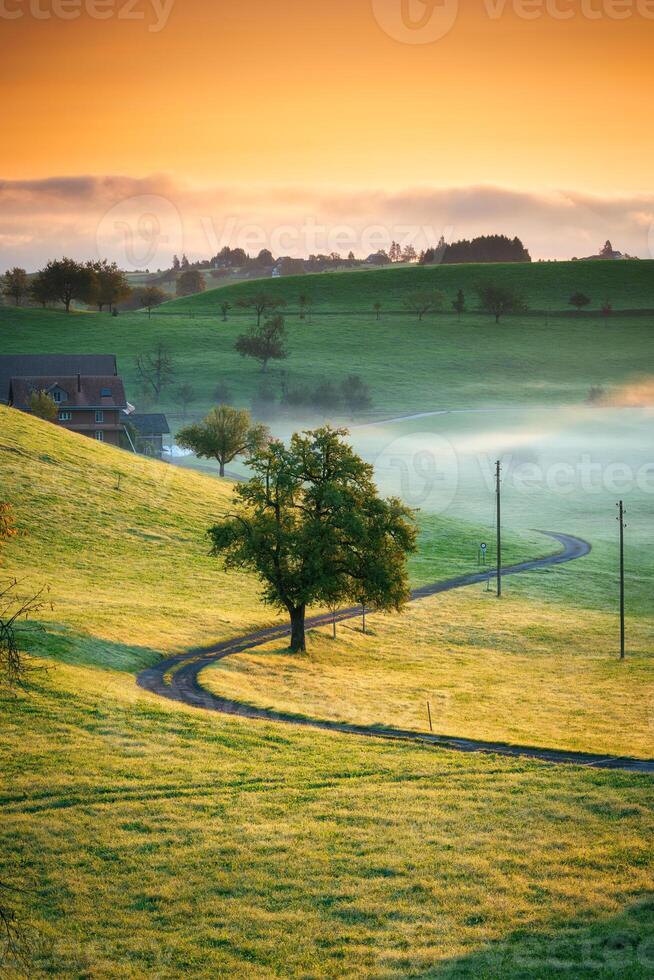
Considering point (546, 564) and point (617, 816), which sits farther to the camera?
point (546, 564)

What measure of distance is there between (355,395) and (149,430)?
56716 millimetres

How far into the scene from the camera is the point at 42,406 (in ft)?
426

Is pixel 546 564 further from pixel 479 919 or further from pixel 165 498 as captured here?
pixel 479 919

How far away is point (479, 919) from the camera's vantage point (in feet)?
91.5

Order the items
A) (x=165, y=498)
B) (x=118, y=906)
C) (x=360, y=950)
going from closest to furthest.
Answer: (x=360, y=950) < (x=118, y=906) < (x=165, y=498)

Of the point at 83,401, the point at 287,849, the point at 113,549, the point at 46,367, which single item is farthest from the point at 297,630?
the point at 46,367

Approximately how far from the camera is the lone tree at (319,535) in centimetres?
6175

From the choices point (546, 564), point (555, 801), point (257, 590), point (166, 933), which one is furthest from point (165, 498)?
point (166, 933)

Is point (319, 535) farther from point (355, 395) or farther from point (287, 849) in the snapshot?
point (355, 395)

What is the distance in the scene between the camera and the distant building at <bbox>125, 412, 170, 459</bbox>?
14538cm

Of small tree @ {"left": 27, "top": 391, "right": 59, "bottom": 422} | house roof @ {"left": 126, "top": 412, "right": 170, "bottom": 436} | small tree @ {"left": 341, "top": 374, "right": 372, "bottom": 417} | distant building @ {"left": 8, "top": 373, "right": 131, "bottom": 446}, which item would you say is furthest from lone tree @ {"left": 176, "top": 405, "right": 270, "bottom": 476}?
small tree @ {"left": 341, "top": 374, "right": 372, "bottom": 417}

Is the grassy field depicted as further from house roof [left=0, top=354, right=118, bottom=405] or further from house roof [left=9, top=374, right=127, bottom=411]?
house roof [left=0, top=354, right=118, bottom=405]

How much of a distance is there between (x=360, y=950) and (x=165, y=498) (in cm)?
7522

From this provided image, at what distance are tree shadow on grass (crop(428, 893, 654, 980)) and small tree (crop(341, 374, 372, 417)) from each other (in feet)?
535
